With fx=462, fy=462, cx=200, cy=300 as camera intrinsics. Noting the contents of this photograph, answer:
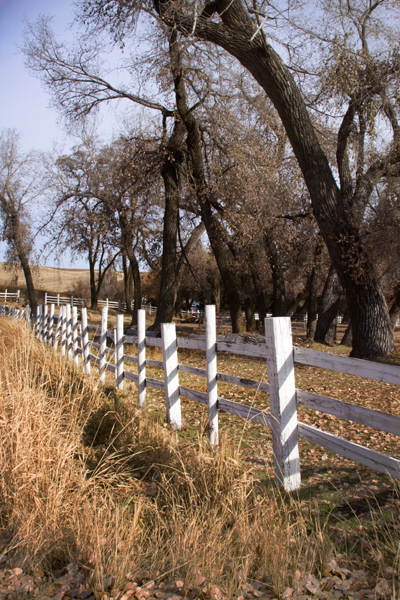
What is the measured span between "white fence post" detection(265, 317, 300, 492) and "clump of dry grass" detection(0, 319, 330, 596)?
23 centimetres

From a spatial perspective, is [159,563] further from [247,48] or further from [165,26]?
[165,26]

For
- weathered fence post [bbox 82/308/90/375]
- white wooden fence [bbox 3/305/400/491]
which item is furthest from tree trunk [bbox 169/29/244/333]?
white wooden fence [bbox 3/305/400/491]

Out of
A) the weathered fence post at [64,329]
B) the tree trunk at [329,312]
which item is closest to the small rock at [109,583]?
the weathered fence post at [64,329]

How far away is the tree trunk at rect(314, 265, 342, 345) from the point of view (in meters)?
17.0

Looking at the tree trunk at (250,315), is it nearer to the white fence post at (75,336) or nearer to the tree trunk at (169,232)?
the tree trunk at (169,232)

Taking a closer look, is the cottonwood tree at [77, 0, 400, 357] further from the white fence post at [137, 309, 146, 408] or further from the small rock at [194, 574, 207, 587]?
the small rock at [194, 574, 207, 587]

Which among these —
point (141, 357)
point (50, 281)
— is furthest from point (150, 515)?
point (50, 281)

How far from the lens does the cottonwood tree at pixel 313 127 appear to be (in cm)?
1038

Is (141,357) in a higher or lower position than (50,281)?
lower

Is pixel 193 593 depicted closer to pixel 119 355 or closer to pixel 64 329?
pixel 119 355

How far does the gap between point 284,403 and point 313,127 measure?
905 cm

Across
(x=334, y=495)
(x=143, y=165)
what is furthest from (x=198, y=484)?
(x=143, y=165)

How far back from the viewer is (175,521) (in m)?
3.19

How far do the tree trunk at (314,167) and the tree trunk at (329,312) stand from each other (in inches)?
208
